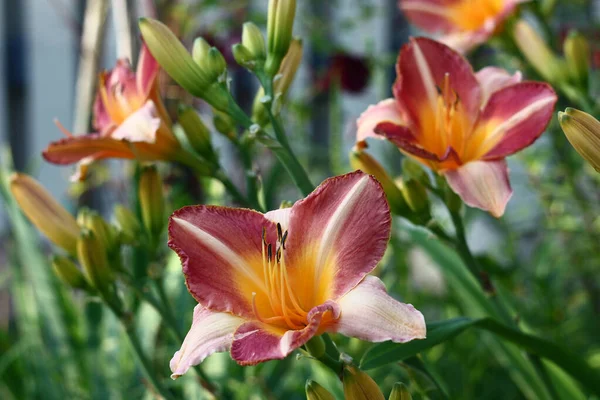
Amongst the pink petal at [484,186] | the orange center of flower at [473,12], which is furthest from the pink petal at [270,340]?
the orange center of flower at [473,12]

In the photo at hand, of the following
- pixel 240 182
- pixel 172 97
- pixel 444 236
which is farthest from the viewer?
pixel 240 182

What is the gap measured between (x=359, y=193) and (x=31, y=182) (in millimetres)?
350

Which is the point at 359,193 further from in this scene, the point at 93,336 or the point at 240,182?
the point at 240,182

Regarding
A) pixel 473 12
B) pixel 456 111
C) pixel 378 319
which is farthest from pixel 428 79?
pixel 473 12

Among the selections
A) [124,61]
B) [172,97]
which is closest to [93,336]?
[172,97]

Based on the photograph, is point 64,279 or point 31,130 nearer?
point 64,279

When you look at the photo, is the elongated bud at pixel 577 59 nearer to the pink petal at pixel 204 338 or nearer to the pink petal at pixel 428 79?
the pink petal at pixel 428 79

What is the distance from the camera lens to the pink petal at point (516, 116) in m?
0.45

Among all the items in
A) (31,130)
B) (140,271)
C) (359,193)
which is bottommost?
(31,130)

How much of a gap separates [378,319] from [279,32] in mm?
254

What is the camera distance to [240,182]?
1.61 metres

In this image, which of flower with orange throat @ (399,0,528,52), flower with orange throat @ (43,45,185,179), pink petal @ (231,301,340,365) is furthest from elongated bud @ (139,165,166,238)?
flower with orange throat @ (399,0,528,52)

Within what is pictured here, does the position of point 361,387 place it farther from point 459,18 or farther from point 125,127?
point 459,18

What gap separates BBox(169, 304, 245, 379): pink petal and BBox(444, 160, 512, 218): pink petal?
18 centimetres
